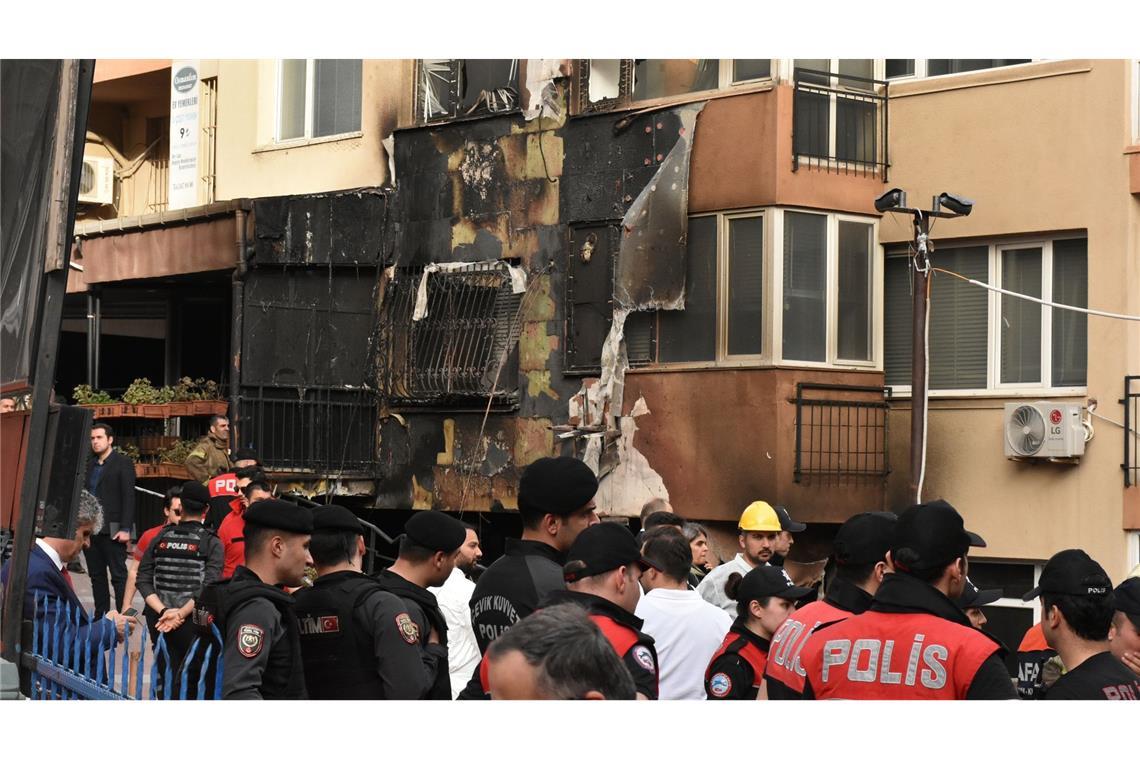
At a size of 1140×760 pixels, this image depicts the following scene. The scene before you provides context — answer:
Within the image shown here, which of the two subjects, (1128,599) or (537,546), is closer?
(1128,599)

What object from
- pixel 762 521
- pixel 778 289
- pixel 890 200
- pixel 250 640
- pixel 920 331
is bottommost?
pixel 250 640

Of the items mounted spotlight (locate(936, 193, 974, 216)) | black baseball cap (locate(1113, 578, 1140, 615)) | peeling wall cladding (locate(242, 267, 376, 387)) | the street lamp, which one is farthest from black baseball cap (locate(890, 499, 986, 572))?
peeling wall cladding (locate(242, 267, 376, 387))

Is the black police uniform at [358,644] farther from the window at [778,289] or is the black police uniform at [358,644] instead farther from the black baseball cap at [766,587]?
the window at [778,289]

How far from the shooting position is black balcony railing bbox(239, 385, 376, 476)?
18859 millimetres

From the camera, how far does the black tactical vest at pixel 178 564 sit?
35.7ft

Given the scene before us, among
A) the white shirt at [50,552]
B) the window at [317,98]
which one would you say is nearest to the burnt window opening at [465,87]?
the window at [317,98]

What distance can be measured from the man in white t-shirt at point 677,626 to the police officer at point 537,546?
565mm

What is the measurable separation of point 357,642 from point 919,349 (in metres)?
9.65

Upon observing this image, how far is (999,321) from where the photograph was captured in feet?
53.1

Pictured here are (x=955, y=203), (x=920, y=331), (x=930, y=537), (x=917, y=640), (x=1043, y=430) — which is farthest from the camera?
(x=1043, y=430)

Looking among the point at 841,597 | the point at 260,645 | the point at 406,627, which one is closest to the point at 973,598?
the point at 841,597

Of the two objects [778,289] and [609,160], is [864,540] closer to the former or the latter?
[778,289]

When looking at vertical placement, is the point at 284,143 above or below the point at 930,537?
above

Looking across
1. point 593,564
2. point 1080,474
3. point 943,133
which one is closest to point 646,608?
point 593,564
